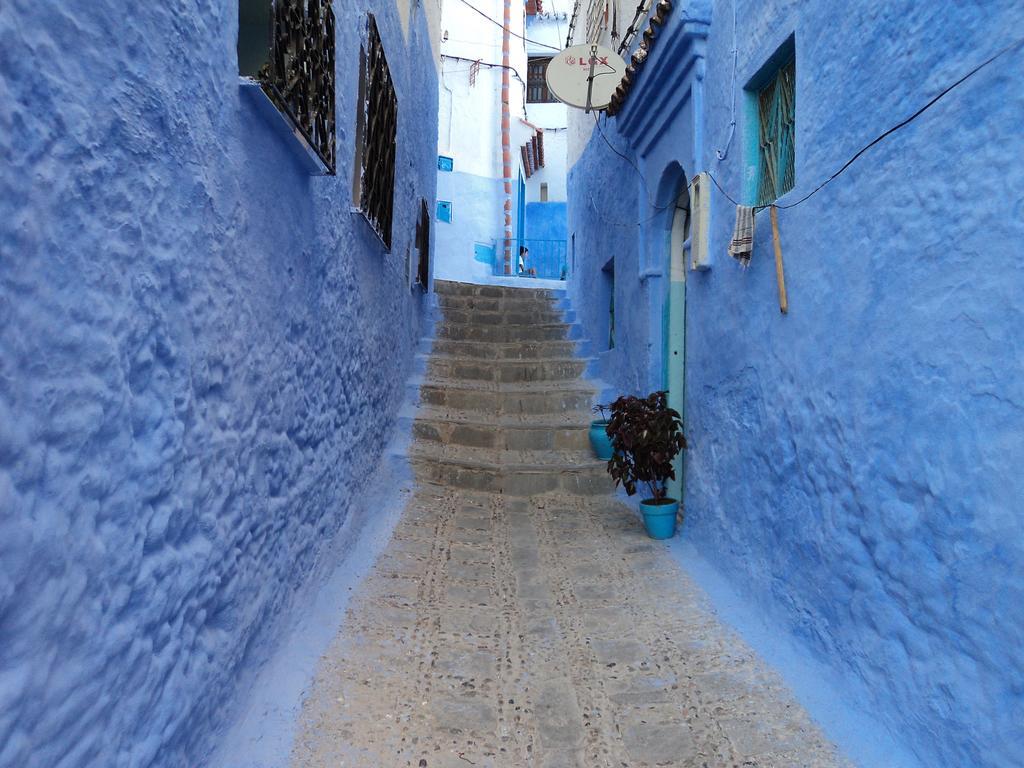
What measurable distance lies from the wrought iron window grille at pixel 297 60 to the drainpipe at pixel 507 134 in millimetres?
12353

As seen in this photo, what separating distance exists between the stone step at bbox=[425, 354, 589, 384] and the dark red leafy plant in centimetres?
258

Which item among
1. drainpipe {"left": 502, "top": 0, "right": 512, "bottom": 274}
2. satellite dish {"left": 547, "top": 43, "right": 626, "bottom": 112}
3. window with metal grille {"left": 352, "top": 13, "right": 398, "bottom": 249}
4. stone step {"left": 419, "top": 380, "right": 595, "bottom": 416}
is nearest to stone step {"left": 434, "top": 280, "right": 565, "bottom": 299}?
stone step {"left": 419, "top": 380, "right": 595, "bottom": 416}

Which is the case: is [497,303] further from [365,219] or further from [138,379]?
[138,379]

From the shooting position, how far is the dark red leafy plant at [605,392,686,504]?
4.20 meters

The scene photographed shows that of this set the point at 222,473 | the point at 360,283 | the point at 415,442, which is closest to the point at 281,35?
the point at 222,473

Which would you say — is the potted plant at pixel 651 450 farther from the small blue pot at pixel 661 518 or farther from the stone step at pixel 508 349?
the stone step at pixel 508 349

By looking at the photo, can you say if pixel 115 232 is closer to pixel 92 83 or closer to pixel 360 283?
pixel 92 83

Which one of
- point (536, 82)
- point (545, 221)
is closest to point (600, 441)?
point (545, 221)

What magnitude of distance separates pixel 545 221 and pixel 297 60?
16.0 metres

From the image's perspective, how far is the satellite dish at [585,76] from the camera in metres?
5.46

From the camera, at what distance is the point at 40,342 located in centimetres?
116

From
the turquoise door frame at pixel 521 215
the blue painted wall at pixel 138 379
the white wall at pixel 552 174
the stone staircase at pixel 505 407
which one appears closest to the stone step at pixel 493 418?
the stone staircase at pixel 505 407

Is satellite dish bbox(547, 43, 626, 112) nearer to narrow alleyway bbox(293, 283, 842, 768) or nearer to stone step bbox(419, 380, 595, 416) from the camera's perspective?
stone step bbox(419, 380, 595, 416)

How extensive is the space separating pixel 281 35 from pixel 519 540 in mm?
3034
